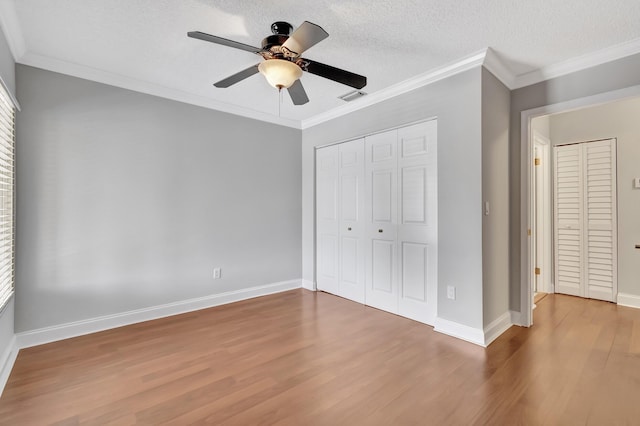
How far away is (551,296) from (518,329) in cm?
168

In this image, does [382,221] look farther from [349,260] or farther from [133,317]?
[133,317]

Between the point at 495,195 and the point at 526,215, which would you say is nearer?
the point at 495,195

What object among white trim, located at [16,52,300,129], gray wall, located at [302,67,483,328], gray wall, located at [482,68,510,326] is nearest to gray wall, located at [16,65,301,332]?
white trim, located at [16,52,300,129]

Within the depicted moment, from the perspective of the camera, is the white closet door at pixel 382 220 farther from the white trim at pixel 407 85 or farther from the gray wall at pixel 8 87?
the gray wall at pixel 8 87

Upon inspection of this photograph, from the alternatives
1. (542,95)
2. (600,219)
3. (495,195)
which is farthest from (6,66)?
(600,219)

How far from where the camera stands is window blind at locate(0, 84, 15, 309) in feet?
7.31

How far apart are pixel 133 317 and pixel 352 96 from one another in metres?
3.44

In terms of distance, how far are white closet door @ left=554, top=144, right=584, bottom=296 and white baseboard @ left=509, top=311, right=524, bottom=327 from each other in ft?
5.75

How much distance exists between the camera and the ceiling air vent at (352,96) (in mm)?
3502

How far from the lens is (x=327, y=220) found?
4.40 metres

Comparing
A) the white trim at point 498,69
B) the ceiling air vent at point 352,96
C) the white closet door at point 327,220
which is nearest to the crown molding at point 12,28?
the ceiling air vent at point 352,96

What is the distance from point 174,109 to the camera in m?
3.48

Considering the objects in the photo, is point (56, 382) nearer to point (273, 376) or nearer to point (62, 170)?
point (273, 376)

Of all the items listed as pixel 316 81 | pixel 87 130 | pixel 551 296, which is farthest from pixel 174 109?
pixel 551 296
